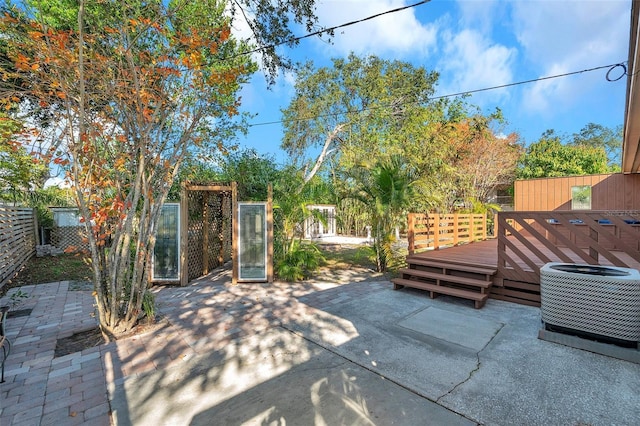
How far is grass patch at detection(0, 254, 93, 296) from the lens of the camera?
6133 mm

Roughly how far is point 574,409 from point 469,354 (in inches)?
34.3

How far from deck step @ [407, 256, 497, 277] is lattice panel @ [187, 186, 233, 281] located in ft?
14.9

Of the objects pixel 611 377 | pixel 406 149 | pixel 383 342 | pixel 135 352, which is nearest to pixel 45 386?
pixel 135 352

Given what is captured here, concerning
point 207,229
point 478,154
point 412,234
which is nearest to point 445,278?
point 412,234

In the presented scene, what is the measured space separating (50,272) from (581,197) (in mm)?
14536

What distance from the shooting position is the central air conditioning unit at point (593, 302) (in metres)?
2.74

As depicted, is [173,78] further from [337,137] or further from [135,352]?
[337,137]

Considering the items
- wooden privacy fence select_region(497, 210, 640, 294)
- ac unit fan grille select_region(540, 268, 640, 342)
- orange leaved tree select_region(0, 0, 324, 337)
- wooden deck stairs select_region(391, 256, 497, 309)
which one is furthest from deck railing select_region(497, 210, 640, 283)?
orange leaved tree select_region(0, 0, 324, 337)

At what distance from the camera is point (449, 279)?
483 cm

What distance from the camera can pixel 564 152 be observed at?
17.1 metres

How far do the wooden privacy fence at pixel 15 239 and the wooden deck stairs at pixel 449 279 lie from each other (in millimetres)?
7167

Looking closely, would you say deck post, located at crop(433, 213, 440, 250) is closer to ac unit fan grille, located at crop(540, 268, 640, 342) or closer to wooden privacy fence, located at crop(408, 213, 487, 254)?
wooden privacy fence, located at crop(408, 213, 487, 254)

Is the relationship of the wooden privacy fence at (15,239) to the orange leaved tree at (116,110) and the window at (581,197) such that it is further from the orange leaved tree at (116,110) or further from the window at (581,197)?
the window at (581,197)

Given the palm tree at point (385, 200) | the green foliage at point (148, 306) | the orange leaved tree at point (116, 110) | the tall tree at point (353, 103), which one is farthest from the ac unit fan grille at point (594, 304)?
the tall tree at point (353, 103)
